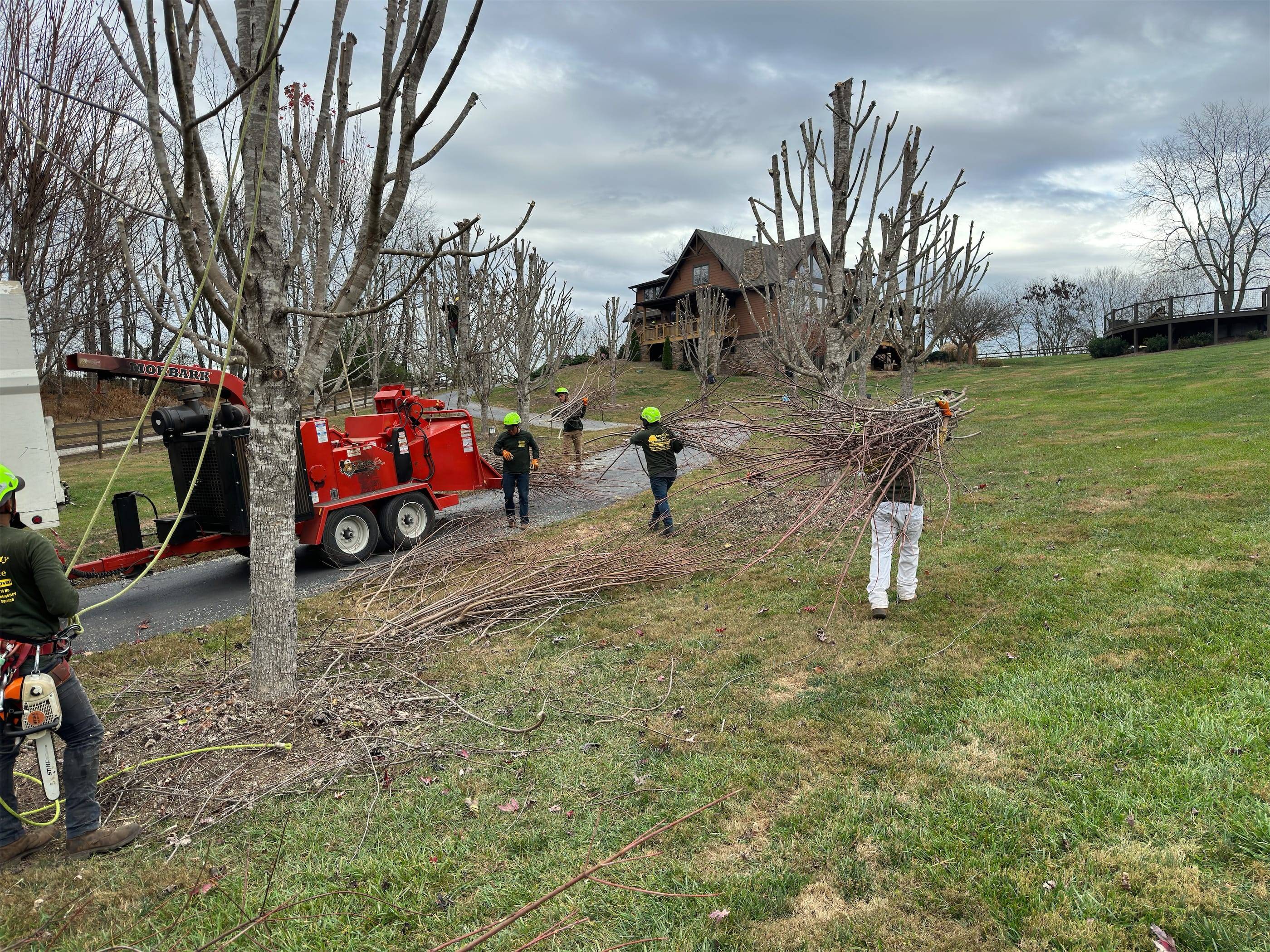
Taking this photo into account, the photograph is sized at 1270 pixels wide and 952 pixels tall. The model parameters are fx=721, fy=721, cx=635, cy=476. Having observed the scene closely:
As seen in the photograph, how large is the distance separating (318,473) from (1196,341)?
3664cm

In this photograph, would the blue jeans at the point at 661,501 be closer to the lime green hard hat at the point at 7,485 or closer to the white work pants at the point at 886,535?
the white work pants at the point at 886,535

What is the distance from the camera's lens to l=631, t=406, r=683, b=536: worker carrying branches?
8961 millimetres

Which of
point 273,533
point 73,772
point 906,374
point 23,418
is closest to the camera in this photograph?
point 73,772

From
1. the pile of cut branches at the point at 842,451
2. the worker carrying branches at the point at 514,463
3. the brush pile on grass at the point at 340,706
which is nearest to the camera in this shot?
the brush pile on grass at the point at 340,706

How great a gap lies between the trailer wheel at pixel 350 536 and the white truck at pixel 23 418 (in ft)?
10.7

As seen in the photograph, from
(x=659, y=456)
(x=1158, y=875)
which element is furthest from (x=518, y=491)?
(x=1158, y=875)

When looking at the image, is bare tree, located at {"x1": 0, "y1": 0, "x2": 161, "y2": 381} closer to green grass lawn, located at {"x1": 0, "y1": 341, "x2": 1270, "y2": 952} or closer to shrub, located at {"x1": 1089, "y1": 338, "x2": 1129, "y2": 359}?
green grass lawn, located at {"x1": 0, "y1": 341, "x2": 1270, "y2": 952}

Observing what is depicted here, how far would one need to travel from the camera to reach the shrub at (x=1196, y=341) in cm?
3112

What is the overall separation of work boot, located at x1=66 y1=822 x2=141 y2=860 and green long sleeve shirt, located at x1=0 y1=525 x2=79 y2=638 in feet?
3.10

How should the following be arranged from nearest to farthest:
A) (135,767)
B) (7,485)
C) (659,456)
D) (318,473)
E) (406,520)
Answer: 1. (7,485)
2. (135,767)
3. (318,473)
4. (659,456)
5. (406,520)

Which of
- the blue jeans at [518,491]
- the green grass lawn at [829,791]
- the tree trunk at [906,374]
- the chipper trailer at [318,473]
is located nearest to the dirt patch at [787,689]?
the green grass lawn at [829,791]

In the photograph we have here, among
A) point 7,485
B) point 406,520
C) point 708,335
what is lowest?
point 406,520

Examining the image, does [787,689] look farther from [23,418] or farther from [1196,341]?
[1196,341]

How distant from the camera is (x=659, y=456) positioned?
9078mm
